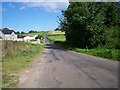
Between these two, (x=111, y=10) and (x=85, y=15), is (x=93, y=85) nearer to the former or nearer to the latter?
(x=85, y=15)

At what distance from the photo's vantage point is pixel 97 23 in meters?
50.2

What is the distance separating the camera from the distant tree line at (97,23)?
50.0 metres

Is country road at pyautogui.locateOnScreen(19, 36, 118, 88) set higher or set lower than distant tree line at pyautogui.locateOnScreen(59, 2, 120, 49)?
lower

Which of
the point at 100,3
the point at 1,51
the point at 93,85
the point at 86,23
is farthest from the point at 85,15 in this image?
the point at 93,85

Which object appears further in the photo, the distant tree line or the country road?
the distant tree line

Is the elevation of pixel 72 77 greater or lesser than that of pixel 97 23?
lesser

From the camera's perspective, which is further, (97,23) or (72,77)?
(97,23)

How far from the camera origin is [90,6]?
52156 millimetres

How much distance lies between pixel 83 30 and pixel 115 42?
8115 millimetres

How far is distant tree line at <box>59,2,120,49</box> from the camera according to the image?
5000cm

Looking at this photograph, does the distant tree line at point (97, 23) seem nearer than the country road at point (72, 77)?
No

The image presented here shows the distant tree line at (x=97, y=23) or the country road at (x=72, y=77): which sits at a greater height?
the distant tree line at (x=97, y=23)

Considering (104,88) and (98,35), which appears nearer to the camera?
(104,88)

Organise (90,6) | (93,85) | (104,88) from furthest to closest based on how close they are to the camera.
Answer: (90,6)
(93,85)
(104,88)
